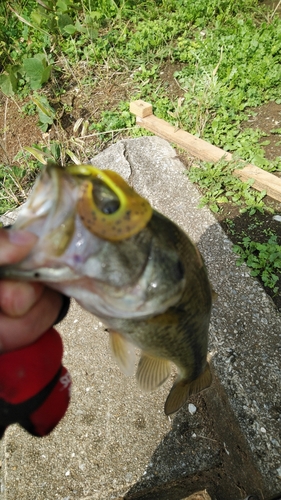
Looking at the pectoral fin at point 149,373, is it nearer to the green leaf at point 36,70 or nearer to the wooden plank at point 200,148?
the wooden plank at point 200,148

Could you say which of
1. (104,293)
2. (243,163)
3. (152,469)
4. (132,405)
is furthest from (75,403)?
(243,163)

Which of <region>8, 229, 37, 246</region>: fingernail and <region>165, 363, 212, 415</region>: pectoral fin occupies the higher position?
<region>8, 229, 37, 246</region>: fingernail

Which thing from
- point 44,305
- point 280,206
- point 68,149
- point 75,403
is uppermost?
point 44,305

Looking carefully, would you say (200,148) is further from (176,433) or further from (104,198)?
(104,198)

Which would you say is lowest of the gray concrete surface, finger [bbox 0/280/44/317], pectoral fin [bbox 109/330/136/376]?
the gray concrete surface

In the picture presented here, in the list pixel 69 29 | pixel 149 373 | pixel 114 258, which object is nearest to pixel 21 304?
pixel 114 258

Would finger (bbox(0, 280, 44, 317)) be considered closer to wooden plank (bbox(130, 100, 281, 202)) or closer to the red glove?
the red glove

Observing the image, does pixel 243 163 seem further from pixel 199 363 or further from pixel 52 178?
pixel 52 178

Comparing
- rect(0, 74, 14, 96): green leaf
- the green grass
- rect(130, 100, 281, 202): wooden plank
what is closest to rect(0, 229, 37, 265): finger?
the green grass
